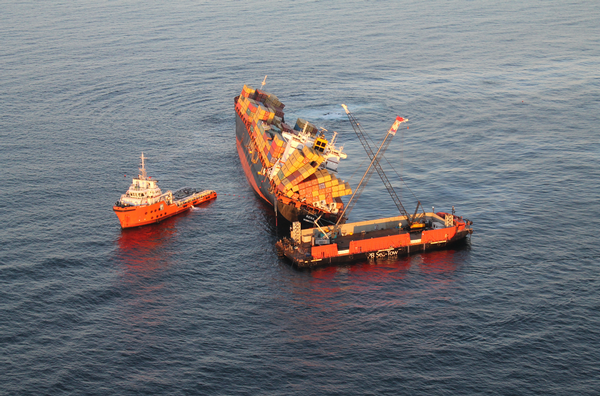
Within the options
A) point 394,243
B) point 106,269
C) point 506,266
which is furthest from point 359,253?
point 106,269

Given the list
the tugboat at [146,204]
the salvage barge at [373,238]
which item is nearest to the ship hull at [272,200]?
the salvage barge at [373,238]

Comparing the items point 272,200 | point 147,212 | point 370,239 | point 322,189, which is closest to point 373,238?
point 370,239

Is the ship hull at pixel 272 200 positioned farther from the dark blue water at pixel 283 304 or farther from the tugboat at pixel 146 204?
the tugboat at pixel 146 204

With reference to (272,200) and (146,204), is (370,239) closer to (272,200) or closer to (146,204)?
(272,200)

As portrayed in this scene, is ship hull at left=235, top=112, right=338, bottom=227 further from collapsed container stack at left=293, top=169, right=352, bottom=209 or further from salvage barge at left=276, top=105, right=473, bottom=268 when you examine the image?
salvage barge at left=276, top=105, right=473, bottom=268

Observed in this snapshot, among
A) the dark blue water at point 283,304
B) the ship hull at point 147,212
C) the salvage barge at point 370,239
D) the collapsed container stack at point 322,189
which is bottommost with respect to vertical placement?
the dark blue water at point 283,304

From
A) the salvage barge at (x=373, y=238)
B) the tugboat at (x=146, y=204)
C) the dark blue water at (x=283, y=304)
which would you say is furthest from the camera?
the tugboat at (x=146, y=204)

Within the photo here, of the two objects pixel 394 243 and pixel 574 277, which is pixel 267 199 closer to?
pixel 394 243
